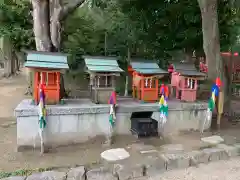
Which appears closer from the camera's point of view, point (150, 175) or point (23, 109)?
point (150, 175)

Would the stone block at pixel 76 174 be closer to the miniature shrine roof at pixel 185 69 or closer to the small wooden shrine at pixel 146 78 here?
the small wooden shrine at pixel 146 78

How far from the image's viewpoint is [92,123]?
6516 millimetres

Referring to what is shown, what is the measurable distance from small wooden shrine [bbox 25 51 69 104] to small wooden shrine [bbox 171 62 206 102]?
3.85m

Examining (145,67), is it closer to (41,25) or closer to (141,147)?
(141,147)

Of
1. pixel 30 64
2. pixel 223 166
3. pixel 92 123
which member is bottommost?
pixel 223 166

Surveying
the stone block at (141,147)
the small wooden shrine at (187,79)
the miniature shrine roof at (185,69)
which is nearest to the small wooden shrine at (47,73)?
the stone block at (141,147)

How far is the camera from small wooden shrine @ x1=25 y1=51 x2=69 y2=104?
6117 mm

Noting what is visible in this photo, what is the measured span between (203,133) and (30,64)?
6.08m

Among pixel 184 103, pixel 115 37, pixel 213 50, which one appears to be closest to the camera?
pixel 184 103


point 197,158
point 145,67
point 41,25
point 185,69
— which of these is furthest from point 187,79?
point 41,25

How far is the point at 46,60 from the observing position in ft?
20.9

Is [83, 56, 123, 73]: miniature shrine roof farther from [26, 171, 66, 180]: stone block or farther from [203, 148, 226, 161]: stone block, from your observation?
[203, 148, 226, 161]: stone block

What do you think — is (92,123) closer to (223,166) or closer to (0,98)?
(223,166)

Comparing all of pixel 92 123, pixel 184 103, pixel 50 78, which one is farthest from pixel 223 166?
pixel 50 78
